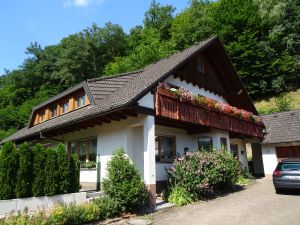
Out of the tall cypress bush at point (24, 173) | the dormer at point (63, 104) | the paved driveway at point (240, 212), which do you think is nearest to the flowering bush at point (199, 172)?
the paved driveway at point (240, 212)

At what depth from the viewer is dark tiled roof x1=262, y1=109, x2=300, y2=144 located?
78.1ft

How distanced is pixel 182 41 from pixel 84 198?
1377 inches

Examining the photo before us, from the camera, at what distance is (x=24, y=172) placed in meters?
10.5

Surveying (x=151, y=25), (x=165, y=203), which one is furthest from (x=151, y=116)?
(x=151, y=25)

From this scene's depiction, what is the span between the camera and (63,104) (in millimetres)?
19766

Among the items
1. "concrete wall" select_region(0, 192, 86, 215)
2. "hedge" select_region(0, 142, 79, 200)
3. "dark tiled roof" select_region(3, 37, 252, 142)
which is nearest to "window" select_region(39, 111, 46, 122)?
"dark tiled roof" select_region(3, 37, 252, 142)

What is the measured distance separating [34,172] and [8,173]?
82cm

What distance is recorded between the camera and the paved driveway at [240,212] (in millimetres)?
9805

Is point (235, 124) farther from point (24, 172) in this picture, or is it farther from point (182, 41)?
point (182, 41)

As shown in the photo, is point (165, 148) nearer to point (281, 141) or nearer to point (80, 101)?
point (80, 101)

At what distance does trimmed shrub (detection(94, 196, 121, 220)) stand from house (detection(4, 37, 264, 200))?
1825mm

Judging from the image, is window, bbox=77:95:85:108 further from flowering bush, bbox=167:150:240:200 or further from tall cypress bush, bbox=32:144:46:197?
tall cypress bush, bbox=32:144:46:197

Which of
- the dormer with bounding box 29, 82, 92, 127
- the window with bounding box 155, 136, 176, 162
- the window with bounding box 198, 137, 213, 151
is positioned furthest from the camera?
the window with bounding box 198, 137, 213, 151

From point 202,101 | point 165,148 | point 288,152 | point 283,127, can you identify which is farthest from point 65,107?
point 283,127
